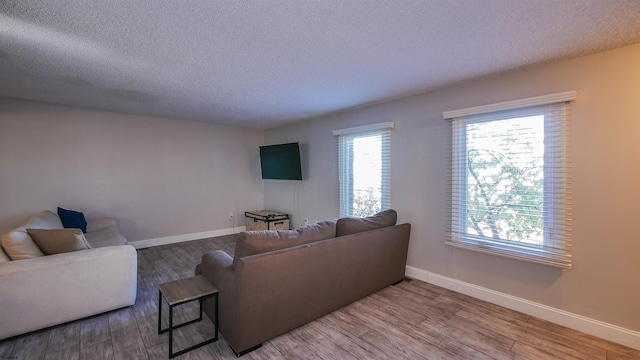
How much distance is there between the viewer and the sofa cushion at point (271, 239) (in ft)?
6.65

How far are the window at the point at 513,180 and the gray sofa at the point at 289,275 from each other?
1017mm

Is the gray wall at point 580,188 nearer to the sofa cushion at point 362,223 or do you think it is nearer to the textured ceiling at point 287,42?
the textured ceiling at point 287,42

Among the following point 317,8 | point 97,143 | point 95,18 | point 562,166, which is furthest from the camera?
point 97,143

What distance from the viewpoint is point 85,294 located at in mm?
2377

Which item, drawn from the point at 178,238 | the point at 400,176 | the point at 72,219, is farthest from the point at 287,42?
the point at 178,238

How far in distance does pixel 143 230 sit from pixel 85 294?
102 inches

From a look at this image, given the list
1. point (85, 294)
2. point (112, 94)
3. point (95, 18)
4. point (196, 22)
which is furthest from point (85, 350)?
point (112, 94)

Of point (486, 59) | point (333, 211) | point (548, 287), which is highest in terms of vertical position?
point (486, 59)

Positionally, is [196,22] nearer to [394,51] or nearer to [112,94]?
[394,51]

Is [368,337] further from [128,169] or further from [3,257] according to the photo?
[128,169]

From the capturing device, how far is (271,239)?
213 cm

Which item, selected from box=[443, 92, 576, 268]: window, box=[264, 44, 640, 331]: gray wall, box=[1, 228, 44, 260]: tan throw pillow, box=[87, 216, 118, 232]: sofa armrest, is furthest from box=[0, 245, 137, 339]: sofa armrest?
box=[443, 92, 576, 268]: window

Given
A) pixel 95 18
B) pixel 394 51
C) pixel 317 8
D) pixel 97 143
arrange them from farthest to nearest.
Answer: pixel 97 143 → pixel 394 51 → pixel 95 18 → pixel 317 8

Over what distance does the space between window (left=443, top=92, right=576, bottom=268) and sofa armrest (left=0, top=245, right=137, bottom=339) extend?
3.44 m
